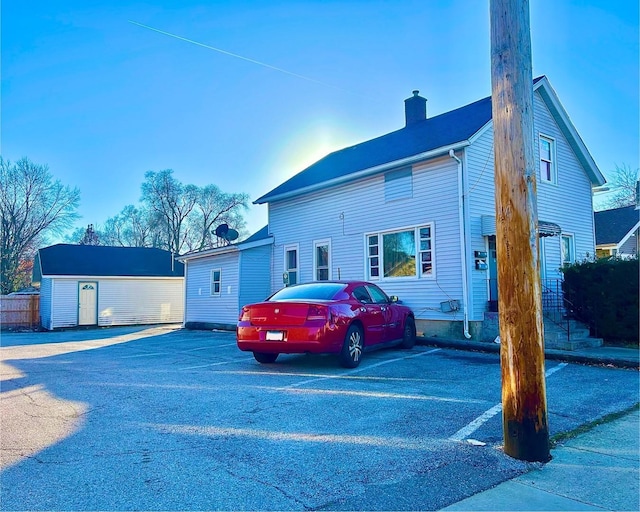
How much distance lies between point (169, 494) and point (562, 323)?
36.8 ft

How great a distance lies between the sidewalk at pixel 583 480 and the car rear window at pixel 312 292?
15.0ft

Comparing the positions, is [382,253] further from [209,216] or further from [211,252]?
[209,216]

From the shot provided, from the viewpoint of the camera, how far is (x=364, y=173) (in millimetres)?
14047

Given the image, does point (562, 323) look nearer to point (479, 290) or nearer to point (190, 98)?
point (479, 290)

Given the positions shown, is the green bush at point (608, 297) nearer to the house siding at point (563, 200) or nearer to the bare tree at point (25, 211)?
the house siding at point (563, 200)

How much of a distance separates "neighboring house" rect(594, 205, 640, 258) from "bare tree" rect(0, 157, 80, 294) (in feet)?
115

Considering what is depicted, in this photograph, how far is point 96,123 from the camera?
49.2 ft

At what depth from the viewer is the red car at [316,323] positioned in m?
7.59

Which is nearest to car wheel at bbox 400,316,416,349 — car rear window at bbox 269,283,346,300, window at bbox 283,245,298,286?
car rear window at bbox 269,283,346,300

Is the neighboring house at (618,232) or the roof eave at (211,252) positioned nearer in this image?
the roof eave at (211,252)

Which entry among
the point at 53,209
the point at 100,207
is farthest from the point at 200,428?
the point at 100,207

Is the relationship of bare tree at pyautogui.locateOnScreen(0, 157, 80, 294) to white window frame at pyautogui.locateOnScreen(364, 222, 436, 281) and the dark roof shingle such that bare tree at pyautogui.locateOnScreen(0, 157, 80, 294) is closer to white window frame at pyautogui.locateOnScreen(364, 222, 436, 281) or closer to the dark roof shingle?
the dark roof shingle

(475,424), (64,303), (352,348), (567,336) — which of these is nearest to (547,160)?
(567,336)

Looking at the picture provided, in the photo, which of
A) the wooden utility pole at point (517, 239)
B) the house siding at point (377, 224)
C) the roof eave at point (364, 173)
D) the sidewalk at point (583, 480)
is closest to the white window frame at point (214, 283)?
the house siding at point (377, 224)
